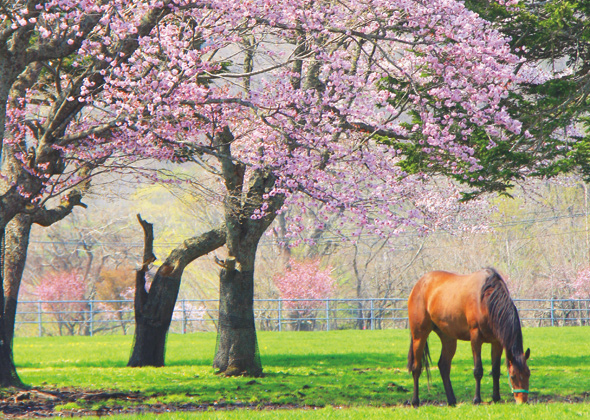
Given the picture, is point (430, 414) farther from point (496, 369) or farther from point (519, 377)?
point (496, 369)

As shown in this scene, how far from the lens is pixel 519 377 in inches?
313

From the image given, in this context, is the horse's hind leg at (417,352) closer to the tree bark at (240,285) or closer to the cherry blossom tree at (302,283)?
the tree bark at (240,285)

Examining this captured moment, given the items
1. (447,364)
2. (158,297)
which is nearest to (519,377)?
(447,364)

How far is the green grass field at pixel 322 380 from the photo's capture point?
7738 mm

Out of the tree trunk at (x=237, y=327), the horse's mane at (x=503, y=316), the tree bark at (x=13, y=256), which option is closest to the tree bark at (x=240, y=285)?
the tree trunk at (x=237, y=327)

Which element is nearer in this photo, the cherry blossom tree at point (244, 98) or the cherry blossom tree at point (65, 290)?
the cherry blossom tree at point (244, 98)

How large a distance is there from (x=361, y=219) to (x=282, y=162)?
2488 millimetres

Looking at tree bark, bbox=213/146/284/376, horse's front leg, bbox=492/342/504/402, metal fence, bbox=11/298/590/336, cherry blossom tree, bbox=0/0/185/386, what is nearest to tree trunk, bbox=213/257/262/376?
tree bark, bbox=213/146/284/376

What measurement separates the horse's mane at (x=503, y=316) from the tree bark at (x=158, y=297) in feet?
20.9

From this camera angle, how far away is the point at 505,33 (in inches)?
431

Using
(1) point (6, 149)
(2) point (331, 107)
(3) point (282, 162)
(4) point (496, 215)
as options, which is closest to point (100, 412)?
(3) point (282, 162)

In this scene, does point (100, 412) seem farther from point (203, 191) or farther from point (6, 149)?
point (6, 149)

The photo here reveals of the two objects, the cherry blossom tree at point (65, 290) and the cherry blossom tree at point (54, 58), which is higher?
the cherry blossom tree at point (54, 58)

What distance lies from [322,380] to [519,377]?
14.8 feet
